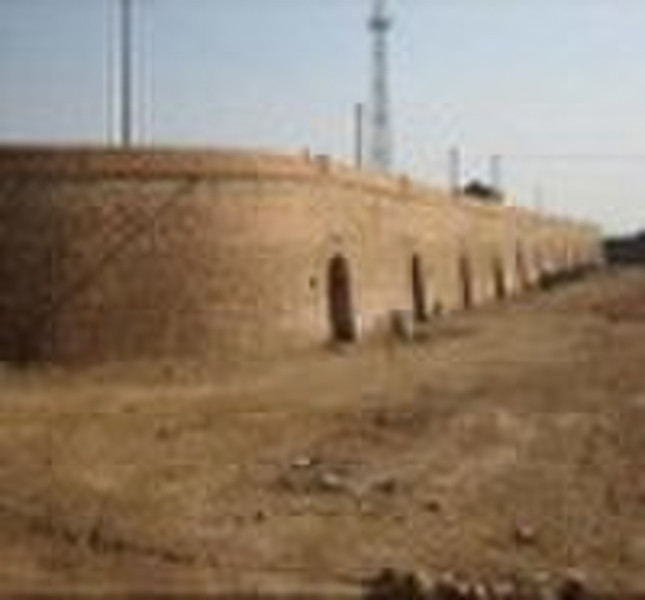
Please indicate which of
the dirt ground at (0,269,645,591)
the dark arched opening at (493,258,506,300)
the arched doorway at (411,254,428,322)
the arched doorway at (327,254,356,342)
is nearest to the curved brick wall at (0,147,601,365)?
the arched doorway at (327,254,356,342)

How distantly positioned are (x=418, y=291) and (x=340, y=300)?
261 inches

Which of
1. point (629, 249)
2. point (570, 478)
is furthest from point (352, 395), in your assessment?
point (629, 249)

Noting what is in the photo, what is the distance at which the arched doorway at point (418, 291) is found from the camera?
30552mm

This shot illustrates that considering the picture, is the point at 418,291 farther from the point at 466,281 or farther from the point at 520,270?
the point at 520,270

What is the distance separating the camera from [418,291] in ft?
102

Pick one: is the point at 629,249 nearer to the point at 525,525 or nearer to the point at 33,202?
the point at 33,202

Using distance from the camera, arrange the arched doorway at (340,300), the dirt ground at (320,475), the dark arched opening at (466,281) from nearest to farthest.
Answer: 1. the dirt ground at (320,475)
2. the arched doorway at (340,300)
3. the dark arched opening at (466,281)

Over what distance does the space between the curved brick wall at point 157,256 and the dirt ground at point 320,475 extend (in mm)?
835

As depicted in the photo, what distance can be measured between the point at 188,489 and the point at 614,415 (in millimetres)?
5266

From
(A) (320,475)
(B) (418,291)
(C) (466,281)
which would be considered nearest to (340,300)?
(B) (418,291)

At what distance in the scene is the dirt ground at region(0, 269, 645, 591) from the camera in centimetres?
1125

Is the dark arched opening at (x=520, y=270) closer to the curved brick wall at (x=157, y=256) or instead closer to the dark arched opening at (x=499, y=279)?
the dark arched opening at (x=499, y=279)

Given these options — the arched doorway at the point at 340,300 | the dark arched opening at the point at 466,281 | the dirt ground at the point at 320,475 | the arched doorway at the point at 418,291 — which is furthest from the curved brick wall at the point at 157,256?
the dark arched opening at the point at 466,281

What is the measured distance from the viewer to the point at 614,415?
54.1 feet
